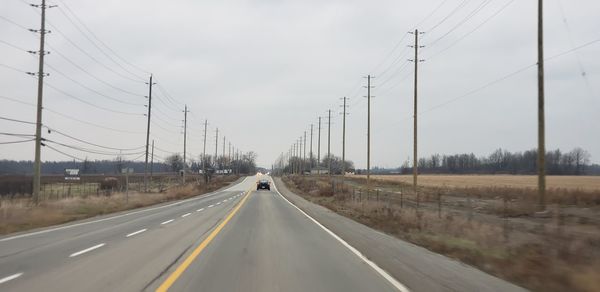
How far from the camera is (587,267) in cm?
991

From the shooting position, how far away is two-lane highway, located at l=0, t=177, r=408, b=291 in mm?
8766

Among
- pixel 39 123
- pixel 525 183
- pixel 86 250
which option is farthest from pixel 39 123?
pixel 525 183

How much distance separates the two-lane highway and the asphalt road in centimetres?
2

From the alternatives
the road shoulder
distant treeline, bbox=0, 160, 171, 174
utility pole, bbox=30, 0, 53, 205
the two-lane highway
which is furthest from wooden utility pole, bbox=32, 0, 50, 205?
distant treeline, bbox=0, 160, 171, 174

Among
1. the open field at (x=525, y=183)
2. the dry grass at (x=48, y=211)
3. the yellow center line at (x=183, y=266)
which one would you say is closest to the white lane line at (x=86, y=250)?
the yellow center line at (x=183, y=266)

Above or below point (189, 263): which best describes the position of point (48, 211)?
below

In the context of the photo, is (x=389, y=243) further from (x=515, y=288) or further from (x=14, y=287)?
(x=14, y=287)

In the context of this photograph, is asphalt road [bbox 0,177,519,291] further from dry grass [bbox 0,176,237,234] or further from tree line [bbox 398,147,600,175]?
tree line [bbox 398,147,600,175]

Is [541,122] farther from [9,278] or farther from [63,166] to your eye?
[63,166]

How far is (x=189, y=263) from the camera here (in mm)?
11148

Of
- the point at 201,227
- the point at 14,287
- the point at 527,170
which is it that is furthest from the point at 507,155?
the point at 14,287

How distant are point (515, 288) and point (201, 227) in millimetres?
13678

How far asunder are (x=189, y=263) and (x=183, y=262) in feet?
0.63

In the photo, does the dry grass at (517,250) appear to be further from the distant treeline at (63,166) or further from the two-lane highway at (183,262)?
the distant treeline at (63,166)
